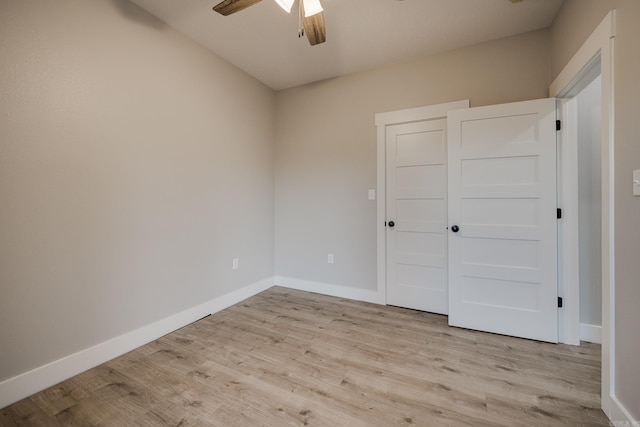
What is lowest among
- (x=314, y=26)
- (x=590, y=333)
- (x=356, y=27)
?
(x=590, y=333)

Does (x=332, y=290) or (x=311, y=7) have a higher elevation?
(x=311, y=7)

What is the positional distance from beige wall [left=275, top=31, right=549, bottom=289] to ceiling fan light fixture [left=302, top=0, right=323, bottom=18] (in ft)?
4.94

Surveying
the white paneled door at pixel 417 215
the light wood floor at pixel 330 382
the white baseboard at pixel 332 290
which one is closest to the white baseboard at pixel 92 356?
the light wood floor at pixel 330 382

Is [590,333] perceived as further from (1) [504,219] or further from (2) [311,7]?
(2) [311,7]

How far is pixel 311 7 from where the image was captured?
161 cm

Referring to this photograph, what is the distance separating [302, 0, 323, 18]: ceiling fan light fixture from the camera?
1584 mm

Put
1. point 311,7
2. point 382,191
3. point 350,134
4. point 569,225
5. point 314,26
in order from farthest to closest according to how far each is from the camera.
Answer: point 350,134
point 382,191
point 569,225
point 314,26
point 311,7

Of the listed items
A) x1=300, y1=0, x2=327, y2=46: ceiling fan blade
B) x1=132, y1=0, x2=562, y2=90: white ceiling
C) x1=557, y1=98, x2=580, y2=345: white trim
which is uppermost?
x1=132, y1=0, x2=562, y2=90: white ceiling

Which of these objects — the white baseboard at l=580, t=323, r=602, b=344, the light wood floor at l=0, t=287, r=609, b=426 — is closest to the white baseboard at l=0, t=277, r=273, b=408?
the light wood floor at l=0, t=287, r=609, b=426

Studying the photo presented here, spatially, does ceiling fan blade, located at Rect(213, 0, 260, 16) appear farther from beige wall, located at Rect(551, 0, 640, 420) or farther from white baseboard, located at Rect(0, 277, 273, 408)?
white baseboard, located at Rect(0, 277, 273, 408)

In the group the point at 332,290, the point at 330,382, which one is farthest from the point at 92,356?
the point at 332,290
